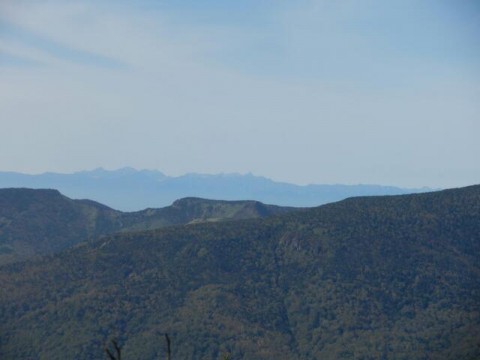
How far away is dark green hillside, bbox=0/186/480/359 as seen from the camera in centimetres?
9462

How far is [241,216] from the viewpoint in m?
164

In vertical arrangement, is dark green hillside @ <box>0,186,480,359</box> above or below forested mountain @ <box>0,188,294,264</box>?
below

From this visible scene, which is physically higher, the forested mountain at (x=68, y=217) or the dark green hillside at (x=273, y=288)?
the forested mountain at (x=68, y=217)

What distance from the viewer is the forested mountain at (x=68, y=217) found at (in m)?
169

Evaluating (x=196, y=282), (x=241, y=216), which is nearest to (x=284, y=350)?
(x=196, y=282)

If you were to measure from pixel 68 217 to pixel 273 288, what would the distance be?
89.0 metres

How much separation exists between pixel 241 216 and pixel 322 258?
50458 mm

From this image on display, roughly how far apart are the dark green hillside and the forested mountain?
152 ft

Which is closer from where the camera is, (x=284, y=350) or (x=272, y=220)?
(x=284, y=350)

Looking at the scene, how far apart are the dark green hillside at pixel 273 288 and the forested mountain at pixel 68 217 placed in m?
46.2

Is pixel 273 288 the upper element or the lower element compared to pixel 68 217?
lower

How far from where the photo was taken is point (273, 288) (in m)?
113

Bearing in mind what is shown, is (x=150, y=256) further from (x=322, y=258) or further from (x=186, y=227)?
(x=322, y=258)

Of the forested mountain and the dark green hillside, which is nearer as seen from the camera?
the dark green hillside
